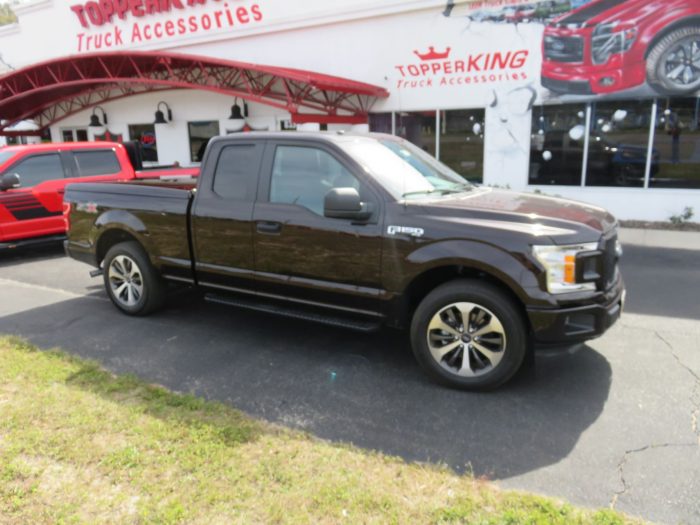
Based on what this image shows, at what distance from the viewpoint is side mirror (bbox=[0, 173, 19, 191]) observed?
798cm

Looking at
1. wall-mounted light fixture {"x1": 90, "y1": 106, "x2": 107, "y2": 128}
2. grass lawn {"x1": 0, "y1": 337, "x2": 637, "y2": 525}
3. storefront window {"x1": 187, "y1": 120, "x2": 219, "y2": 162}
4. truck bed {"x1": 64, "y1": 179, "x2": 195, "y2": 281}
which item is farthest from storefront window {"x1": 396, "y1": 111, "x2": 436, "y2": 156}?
wall-mounted light fixture {"x1": 90, "y1": 106, "x2": 107, "y2": 128}

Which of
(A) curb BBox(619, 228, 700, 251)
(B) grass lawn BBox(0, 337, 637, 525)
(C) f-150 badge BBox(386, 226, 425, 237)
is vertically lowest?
(A) curb BBox(619, 228, 700, 251)

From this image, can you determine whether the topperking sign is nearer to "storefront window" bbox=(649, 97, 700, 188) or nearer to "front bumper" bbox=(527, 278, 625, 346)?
"storefront window" bbox=(649, 97, 700, 188)

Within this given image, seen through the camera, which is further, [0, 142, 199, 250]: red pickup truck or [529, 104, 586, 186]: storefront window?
[529, 104, 586, 186]: storefront window

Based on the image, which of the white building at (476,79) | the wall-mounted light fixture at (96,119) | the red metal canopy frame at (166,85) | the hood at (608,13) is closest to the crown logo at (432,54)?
the white building at (476,79)

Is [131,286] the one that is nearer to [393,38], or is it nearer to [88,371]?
[88,371]

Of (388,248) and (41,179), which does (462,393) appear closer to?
(388,248)

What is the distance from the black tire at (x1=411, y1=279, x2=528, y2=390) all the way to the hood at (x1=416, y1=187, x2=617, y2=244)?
0.47 metres

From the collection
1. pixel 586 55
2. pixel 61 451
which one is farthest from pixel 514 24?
pixel 61 451

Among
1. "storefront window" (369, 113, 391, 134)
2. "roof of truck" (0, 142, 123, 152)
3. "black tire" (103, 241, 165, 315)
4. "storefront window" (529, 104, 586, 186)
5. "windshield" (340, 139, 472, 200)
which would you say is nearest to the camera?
"windshield" (340, 139, 472, 200)

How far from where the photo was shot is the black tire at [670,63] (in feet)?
31.7

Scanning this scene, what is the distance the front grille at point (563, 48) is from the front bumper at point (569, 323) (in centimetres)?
878

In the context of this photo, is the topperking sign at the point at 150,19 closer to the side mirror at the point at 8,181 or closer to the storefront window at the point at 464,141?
the storefront window at the point at 464,141

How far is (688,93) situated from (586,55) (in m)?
2.03
